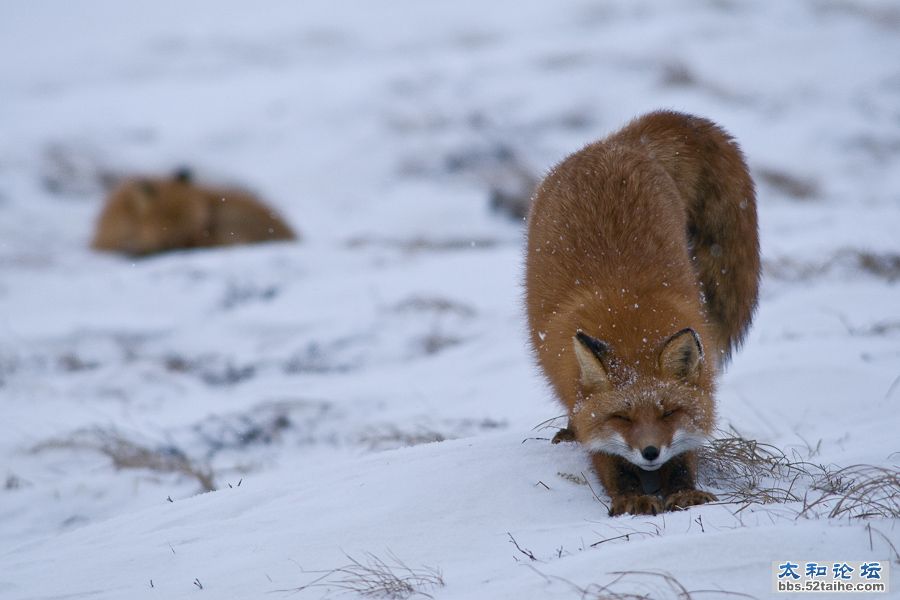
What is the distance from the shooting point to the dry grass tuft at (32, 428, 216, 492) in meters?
5.22

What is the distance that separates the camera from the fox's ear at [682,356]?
3.24m

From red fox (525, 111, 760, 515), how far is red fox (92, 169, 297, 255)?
773 cm

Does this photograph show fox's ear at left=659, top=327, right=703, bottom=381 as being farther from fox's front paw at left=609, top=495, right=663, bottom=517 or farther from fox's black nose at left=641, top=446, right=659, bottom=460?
fox's front paw at left=609, top=495, right=663, bottom=517

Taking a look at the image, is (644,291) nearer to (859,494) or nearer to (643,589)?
(859,494)

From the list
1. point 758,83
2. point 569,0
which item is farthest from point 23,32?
point 758,83

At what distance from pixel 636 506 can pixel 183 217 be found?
10155 millimetres

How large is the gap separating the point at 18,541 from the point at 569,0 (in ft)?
81.3

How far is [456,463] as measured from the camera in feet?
12.3

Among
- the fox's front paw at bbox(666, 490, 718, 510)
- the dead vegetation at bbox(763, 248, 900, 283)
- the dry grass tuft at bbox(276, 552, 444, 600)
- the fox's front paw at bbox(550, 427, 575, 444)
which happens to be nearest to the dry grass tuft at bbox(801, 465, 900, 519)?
the fox's front paw at bbox(666, 490, 718, 510)

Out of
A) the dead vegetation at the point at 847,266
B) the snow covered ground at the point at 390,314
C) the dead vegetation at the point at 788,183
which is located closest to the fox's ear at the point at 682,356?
the snow covered ground at the point at 390,314

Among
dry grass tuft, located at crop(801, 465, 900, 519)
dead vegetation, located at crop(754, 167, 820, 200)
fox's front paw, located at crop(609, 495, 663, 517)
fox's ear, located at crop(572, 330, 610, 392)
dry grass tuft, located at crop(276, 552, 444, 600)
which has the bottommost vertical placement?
dry grass tuft, located at crop(276, 552, 444, 600)

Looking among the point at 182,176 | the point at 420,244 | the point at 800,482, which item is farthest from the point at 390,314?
the point at 182,176

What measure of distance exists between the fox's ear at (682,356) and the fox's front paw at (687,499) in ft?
1.49

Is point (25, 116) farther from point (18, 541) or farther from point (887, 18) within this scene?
point (887, 18)
